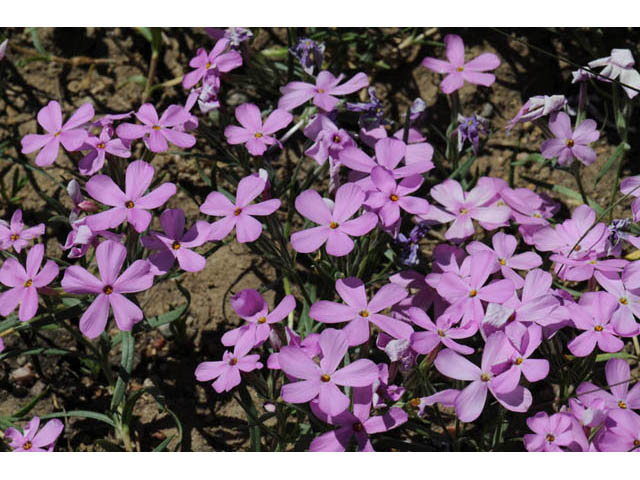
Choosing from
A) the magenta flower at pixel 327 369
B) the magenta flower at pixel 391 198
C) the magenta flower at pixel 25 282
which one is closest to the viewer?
the magenta flower at pixel 327 369

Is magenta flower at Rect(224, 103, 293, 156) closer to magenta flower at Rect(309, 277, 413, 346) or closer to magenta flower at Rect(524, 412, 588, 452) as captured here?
magenta flower at Rect(309, 277, 413, 346)

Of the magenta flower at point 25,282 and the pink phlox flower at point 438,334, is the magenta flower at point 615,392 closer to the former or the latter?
the pink phlox flower at point 438,334

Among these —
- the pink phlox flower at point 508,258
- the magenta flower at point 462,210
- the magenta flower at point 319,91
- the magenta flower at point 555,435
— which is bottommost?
the magenta flower at point 555,435

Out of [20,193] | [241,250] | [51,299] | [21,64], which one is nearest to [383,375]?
[241,250]

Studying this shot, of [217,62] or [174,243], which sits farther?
[217,62]

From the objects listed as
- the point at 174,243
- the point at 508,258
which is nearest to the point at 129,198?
the point at 174,243

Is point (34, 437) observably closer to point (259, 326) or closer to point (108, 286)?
point (108, 286)

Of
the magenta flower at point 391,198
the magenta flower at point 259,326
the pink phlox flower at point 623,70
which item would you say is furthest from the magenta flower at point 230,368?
the pink phlox flower at point 623,70
